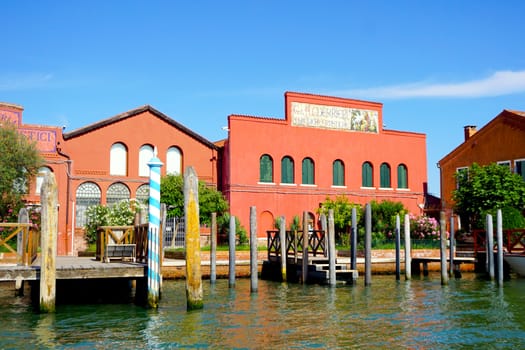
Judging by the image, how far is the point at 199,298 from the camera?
1434 centimetres

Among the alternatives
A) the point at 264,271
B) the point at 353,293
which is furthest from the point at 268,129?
the point at 353,293

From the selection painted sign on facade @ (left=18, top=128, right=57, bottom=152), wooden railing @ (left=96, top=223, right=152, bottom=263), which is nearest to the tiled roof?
painted sign on facade @ (left=18, top=128, right=57, bottom=152)

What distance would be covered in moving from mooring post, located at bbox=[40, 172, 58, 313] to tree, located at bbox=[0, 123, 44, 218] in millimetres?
14970

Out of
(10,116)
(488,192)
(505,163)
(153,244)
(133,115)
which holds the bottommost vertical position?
(153,244)

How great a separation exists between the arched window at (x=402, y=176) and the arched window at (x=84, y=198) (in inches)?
700

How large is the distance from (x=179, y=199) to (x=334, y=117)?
35.5ft

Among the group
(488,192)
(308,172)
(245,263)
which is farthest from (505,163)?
(245,263)

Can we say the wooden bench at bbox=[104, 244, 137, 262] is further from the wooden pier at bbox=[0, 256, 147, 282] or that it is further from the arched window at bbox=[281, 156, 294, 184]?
the arched window at bbox=[281, 156, 294, 184]

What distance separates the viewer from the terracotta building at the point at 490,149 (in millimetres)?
33875

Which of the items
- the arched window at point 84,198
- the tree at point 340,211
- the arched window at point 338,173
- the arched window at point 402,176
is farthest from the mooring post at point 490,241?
the arched window at point 84,198

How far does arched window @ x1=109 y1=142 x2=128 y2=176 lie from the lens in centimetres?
3183

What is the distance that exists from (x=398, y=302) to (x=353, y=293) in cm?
200

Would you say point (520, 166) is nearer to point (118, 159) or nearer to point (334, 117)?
point (334, 117)

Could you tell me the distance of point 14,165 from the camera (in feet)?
90.5
